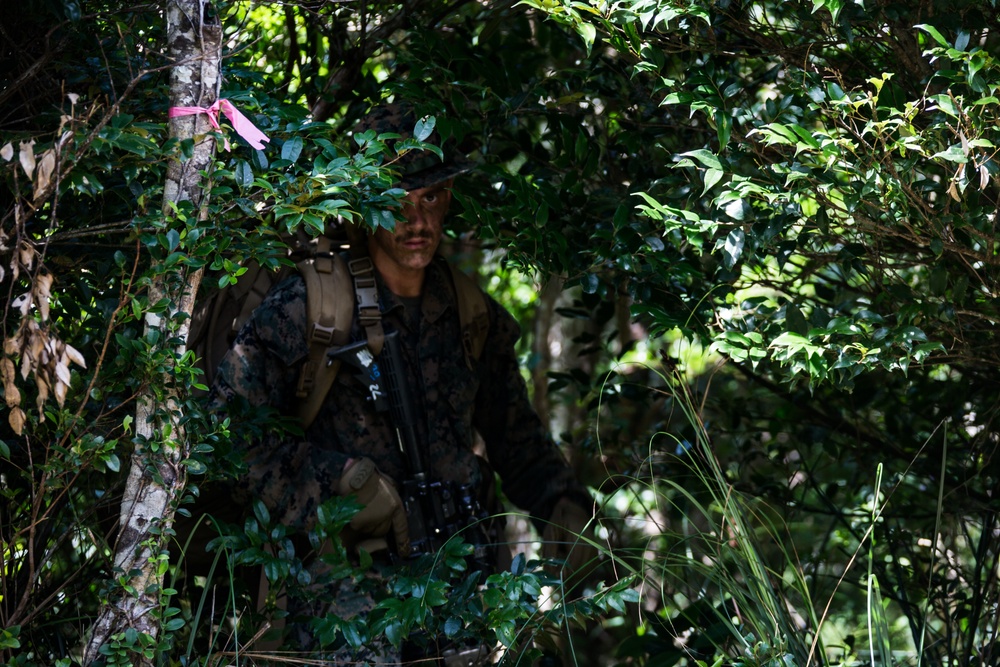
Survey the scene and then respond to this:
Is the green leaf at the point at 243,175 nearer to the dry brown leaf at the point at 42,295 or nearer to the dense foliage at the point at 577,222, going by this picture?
the dense foliage at the point at 577,222

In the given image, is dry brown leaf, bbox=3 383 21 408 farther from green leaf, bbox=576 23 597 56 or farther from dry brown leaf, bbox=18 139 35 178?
green leaf, bbox=576 23 597 56

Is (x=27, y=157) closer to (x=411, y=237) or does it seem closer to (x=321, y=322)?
(x=321, y=322)

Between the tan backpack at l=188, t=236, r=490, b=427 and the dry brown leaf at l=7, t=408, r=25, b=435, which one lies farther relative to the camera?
the tan backpack at l=188, t=236, r=490, b=427

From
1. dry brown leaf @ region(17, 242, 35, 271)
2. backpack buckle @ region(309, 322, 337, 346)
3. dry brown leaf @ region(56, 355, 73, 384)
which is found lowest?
backpack buckle @ region(309, 322, 337, 346)

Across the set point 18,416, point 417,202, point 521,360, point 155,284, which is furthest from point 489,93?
point 521,360

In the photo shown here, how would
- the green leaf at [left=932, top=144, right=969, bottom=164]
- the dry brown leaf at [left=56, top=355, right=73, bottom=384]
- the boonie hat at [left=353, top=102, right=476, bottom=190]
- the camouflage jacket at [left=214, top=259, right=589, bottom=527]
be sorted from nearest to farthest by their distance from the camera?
the dry brown leaf at [left=56, top=355, right=73, bottom=384]
the green leaf at [left=932, top=144, right=969, bottom=164]
the camouflage jacket at [left=214, top=259, right=589, bottom=527]
the boonie hat at [left=353, top=102, right=476, bottom=190]

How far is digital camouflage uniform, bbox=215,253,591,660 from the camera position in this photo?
323cm

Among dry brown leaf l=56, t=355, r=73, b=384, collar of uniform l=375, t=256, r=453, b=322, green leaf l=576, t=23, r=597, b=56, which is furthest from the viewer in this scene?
collar of uniform l=375, t=256, r=453, b=322

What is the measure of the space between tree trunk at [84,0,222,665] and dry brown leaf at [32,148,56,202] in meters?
0.31

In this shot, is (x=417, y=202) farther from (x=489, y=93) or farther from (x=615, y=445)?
(x=615, y=445)

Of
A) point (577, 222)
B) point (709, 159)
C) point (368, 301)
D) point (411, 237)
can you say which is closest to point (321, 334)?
point (368, 301)

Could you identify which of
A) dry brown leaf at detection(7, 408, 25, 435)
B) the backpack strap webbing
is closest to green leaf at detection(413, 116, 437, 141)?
the backpack strap webbing

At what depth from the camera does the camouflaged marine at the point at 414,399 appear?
10.6ft

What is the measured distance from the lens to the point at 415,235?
3459mm
